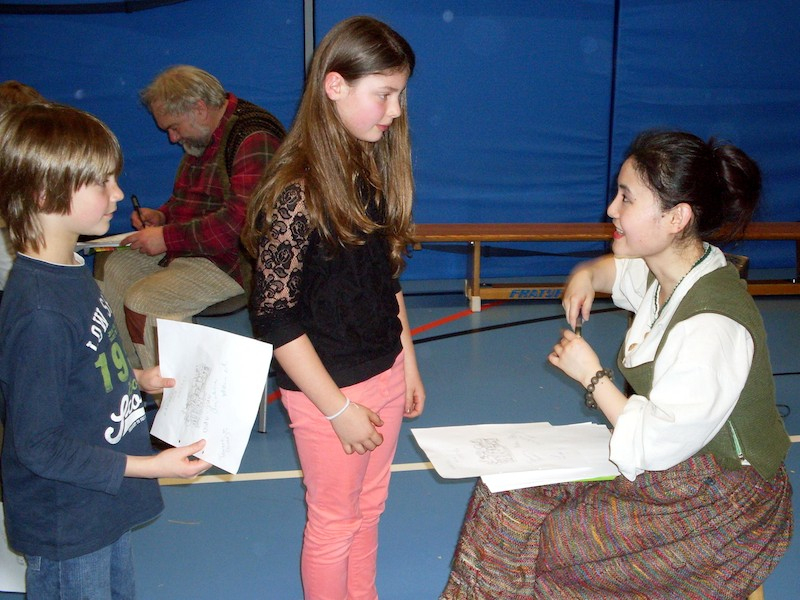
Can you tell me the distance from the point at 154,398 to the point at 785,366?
301 centimetres

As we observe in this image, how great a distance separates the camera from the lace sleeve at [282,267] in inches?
57.1

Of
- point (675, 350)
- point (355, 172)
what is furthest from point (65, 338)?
point (675, 350)

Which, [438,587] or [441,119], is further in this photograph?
[441,119]

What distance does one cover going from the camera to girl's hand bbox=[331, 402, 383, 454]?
152 cm

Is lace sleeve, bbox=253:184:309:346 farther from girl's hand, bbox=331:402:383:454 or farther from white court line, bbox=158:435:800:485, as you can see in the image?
white court line, bbox=158:435:800:485

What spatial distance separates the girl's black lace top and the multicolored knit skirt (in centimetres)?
42

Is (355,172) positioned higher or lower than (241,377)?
higher

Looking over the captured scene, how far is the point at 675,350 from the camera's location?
138cm

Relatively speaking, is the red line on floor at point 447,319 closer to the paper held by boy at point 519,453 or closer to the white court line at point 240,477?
the white court line at point 240,477

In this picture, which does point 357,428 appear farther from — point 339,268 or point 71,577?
point 71,577

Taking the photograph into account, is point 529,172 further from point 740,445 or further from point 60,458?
point 60,458

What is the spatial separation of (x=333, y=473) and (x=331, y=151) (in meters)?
0.68

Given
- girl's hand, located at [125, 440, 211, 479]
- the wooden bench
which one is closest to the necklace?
girl's hand, located at [125, 440, 211, 479]

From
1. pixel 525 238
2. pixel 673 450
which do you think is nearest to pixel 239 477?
pixel 673 450
